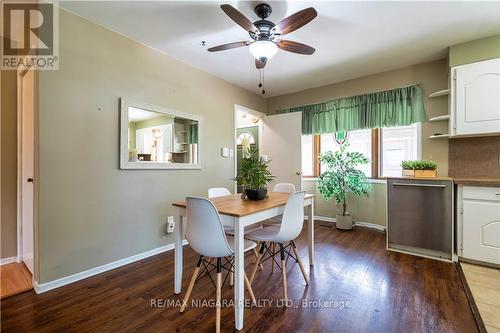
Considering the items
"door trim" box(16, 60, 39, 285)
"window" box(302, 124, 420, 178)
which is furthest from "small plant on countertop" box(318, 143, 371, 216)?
"door trim" box(16, 60, 39, 285)

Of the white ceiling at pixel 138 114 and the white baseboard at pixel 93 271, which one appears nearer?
the white baseboard at pixel 93 271

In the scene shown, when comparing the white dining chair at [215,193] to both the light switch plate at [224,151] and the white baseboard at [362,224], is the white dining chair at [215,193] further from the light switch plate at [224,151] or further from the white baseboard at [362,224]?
the white baseboard at [362,224]

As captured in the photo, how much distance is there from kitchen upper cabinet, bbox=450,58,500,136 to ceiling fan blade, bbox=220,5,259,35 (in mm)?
2513

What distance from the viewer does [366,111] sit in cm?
371

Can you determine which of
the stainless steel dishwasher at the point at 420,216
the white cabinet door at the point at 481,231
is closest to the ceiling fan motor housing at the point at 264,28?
the stainless steel dishwasher at the point at 420,216

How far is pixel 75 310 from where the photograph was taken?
1.74 meters

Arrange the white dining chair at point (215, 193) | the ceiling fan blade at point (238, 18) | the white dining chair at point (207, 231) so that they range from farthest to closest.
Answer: the white dining chair at point (215, 193)
the ceiling fan blade at point (238, 18)
the white dining chair at point (207, 231)

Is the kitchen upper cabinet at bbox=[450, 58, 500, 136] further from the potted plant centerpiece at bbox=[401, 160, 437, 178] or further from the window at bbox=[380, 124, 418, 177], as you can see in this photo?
the window at bbox=[380, 124, 418, 177]

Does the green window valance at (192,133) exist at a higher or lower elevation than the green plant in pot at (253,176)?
higher

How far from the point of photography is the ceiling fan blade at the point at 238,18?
1659 millimetres

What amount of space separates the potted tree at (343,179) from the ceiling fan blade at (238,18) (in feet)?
8.53

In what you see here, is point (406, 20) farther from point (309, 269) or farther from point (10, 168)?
point (10, 168)

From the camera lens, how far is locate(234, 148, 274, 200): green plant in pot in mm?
2113

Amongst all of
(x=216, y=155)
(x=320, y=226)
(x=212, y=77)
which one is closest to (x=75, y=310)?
(x=216, y=155)
